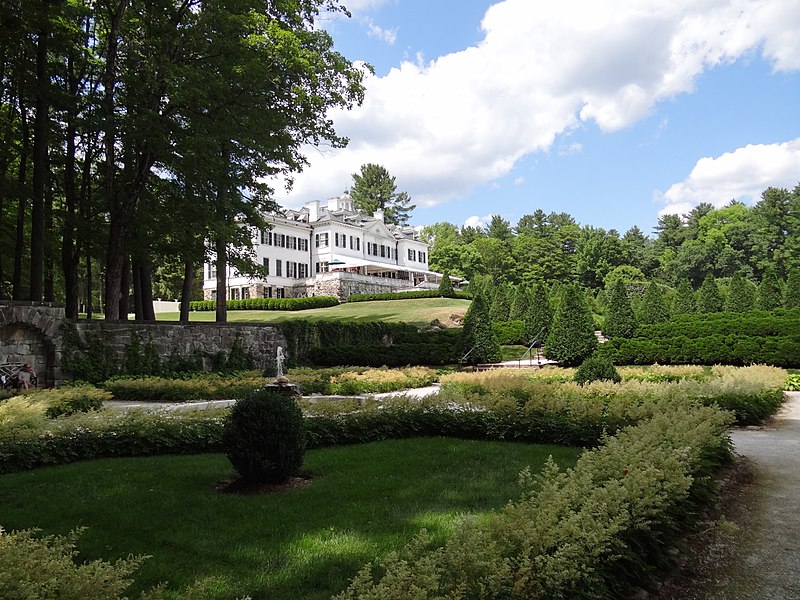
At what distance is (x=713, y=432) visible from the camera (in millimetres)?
6402

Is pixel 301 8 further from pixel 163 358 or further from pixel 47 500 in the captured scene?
pixel 47 500

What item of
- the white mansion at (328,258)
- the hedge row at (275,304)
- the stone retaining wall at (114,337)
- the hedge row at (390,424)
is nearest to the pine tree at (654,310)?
the stone retaining wall at (114,337)

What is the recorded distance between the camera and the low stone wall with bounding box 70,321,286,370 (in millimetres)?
15320

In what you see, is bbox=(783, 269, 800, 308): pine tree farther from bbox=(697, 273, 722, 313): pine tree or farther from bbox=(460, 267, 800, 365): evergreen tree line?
bbox=(697, 273, 722, 313): pine tree

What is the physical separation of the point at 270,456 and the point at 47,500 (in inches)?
84.6

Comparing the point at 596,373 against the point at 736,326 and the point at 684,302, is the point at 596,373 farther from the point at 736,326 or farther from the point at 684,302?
the point at 684,302

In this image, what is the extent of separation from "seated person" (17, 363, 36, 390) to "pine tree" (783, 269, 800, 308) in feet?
107

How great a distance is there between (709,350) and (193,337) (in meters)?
17.0

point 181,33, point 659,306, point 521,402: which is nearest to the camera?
point 521,402

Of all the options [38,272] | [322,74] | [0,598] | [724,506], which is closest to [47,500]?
[0,598]

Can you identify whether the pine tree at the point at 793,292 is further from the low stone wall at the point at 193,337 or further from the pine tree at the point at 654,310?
the low stone wall at the point at 193,337

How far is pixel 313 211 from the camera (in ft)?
178

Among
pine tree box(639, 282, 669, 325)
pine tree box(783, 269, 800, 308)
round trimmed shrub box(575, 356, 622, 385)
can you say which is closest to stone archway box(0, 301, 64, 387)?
round trimmed shrub box(575, 356, 622, 385)

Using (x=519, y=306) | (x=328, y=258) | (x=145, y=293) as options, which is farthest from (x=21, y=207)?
(x=328, y=258)
